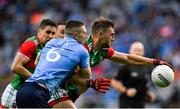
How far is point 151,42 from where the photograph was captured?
17344 mm

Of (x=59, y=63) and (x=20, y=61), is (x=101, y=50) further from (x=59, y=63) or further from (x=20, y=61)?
(x=59, y=63)

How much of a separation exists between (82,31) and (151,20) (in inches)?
421

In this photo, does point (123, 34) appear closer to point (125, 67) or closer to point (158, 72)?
point (125, 67)

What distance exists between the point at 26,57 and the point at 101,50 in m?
1.09

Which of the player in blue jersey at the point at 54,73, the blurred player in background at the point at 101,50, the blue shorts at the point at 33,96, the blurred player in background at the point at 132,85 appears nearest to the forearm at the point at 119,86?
the blurred player in background at the point at 132,85

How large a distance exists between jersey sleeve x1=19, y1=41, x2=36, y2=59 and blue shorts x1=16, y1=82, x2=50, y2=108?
1449 millimetres

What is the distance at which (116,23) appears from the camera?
18.2 meters

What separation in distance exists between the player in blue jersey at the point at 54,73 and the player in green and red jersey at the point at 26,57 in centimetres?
120

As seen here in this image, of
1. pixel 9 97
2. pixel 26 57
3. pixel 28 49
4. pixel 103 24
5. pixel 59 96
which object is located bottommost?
pixel 9 97

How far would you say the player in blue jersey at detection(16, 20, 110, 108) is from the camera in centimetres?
752

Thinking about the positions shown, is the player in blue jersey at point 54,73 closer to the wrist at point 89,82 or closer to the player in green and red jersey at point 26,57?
the wrist at point 89,82

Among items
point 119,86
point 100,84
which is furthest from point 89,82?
point 119,86

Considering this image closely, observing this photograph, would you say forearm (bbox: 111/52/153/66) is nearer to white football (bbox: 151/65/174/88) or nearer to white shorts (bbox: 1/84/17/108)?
white football (bbox: 151/65/174/88)

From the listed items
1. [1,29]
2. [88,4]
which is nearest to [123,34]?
[88,4]
